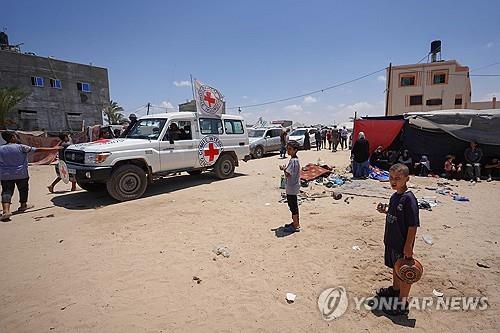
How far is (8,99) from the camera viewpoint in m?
23.0

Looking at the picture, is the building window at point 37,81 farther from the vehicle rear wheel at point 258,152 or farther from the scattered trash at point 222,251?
the scattered trash at point 222,251

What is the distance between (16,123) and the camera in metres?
25.0

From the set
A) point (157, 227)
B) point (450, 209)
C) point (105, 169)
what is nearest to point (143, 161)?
point (105, 169)

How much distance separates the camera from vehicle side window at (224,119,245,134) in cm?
941

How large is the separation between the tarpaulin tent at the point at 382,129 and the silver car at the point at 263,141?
675 centimetres

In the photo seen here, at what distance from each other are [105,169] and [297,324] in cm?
548

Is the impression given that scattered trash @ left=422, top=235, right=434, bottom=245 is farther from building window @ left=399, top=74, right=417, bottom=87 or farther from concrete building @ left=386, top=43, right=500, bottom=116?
building window @ left=399, top=74, right=417, bottom=87

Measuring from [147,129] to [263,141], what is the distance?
9.94 meters

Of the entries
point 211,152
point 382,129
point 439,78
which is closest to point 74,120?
point 211,152

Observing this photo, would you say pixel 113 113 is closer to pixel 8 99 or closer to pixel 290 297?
pixel 8 99

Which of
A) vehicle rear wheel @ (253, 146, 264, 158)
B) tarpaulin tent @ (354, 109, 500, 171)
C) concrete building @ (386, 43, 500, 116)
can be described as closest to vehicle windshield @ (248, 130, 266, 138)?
vehicle rear wheel @ (253, 146, 264, 158)

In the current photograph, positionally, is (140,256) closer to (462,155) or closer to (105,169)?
(105,169)

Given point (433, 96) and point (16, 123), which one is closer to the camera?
point (16, 123)

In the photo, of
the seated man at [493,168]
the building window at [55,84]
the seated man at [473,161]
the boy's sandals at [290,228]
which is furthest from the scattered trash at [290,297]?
the building window at [55,84]
